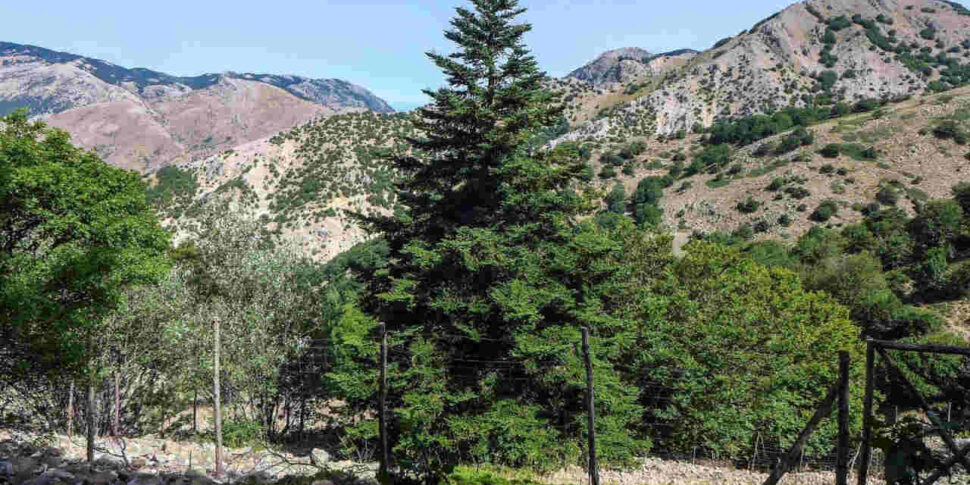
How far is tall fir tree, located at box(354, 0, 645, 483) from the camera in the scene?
624 inches

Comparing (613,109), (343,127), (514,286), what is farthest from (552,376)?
(613,109)

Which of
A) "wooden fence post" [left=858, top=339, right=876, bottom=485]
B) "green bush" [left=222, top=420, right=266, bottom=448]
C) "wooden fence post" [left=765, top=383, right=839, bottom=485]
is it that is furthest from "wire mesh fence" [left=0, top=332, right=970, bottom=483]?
"wooden fence post" [left=858, top=339, right=876, bottom=485]

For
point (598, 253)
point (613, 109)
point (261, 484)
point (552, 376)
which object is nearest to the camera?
point (261, 484)

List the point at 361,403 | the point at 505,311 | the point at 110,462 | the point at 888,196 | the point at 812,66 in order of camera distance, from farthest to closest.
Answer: the point at 812,66 < the point at 888,196 < the point at 361,403 < the point at 505,311 < the point at 110,462

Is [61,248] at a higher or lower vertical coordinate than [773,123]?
lower

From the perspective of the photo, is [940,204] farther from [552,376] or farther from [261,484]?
[261,484]

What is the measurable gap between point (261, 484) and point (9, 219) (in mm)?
13300

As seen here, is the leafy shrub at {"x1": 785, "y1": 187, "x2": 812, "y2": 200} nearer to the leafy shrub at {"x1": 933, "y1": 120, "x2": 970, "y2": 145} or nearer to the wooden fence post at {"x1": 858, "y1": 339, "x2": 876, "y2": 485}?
the leafy shrub at {"x1": 933, "y1": 120, "x2": 970, "y2": 145}

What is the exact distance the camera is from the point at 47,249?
609 inches

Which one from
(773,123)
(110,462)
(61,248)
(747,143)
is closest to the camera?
(110,462)

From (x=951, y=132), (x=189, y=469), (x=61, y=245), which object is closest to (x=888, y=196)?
(x=951, y=132)

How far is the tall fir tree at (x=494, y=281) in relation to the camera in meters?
15.9

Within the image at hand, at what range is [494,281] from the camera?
16828mm

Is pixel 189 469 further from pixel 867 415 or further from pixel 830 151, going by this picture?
pixel 830 151
